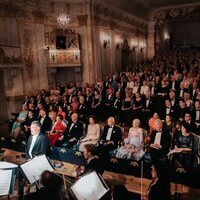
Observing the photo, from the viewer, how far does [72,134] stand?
741 cm

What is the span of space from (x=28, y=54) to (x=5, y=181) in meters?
9.53

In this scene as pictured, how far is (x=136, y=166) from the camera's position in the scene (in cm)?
527

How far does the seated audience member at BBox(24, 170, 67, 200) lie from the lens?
339 cm

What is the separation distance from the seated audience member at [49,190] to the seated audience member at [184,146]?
2974 mm

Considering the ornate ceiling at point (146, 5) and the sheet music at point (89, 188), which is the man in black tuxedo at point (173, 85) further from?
the ornate ceiling at point (146, 5)

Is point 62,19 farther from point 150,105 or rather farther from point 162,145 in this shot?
point 162,145

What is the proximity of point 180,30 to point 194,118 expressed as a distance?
25816 millimetres

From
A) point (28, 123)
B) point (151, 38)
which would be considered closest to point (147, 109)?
point (28, 123)

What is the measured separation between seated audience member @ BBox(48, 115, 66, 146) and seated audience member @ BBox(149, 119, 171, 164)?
2642 mm

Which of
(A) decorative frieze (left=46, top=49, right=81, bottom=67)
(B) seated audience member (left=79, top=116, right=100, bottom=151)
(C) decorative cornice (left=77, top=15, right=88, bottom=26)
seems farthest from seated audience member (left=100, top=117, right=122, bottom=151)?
(C) decorative cornice (left=77, top=15, right=88, bottom=26)

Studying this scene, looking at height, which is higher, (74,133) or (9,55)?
(9,55)

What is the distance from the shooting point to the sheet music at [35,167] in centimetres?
411

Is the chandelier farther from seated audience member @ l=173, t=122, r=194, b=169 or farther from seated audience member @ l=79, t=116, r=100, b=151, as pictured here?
seated audience member @ l=173, t=122, r=194, b=169

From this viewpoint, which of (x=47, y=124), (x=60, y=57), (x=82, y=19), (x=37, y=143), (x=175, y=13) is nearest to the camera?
(x=37, y=143)
